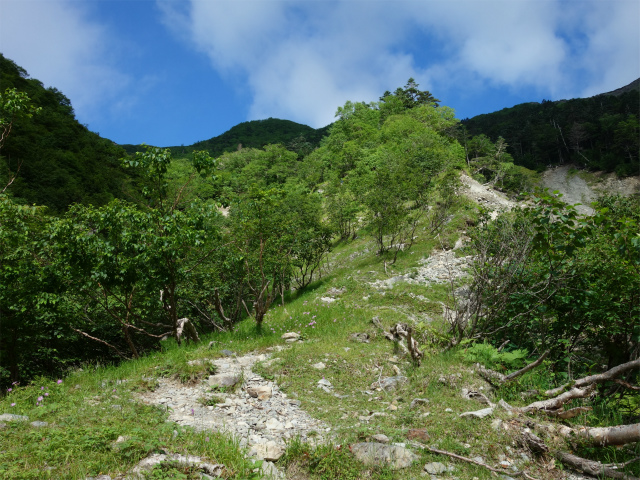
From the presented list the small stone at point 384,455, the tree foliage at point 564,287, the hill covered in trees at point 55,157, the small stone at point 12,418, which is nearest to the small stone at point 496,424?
the small stone at point 384,455

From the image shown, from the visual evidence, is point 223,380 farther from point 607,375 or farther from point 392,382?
point 607,375

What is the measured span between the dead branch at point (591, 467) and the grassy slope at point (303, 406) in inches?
11.5

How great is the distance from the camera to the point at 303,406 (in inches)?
228

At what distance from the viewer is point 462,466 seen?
153 inches

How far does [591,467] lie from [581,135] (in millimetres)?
108147

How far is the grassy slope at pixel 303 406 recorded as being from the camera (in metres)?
3.65

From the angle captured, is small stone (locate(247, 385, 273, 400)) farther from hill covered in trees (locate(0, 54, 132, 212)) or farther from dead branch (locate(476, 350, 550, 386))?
hill covered in trees (locate(0, 54, 132, 212))

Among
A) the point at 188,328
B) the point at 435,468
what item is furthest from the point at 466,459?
the point at 188,328

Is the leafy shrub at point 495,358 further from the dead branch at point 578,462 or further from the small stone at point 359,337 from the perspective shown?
the small stone at point 359,337

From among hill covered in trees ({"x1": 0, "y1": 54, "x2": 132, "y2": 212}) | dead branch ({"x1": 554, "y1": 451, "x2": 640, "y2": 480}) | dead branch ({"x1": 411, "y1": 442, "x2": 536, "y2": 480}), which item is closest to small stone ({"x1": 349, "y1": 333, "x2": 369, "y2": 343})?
dead branch ({"x1": 411, "y1": 442, "x2": 536, "y2": 480})

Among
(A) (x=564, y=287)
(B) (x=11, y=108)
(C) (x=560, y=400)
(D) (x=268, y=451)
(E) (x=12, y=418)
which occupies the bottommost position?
(C) (x=560, y=400)

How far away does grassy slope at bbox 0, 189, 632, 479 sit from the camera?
12.0 ft

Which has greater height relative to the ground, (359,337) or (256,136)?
(256,136)

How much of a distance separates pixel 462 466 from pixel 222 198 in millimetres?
8046
